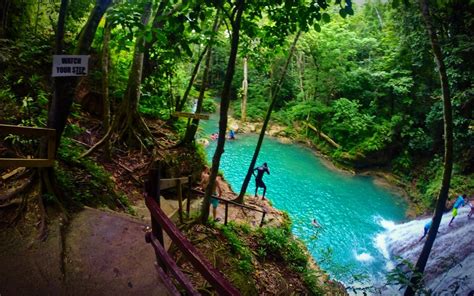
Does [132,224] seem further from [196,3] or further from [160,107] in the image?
[160,107]

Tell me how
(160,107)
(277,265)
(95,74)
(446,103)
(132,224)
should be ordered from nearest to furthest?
1. (132,224)
2. (446,103)
3. (277,265)
4. (95,74)
5. (160,107)

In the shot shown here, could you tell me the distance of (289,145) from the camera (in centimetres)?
2661

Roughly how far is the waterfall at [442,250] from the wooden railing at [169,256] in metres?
8.61

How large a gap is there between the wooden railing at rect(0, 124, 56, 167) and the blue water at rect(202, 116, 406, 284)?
8120 millimetres

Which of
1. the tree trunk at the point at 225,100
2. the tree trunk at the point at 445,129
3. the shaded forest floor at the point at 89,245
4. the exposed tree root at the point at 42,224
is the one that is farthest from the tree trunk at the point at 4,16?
the tree trunk at the point at 445,129

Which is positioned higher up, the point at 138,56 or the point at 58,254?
the point at 138,56

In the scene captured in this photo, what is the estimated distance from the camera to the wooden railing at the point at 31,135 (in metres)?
4.20

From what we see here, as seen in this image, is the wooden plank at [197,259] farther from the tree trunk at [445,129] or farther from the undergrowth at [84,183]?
the tree trunk at [445,129]

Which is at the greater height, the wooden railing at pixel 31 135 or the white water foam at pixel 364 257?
the wooden railing at pixel 31 135

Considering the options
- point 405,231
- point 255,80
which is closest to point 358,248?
point 405,231

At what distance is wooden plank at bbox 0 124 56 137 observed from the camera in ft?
13.6

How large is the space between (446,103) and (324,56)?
20.7 metres

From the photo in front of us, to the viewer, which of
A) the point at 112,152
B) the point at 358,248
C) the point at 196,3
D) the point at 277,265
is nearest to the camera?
the point at 196,3

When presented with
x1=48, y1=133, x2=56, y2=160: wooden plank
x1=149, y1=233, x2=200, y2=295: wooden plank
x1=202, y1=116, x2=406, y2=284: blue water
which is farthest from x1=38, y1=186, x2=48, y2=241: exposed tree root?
x1=202, y1=116, x2=406, y2=284: blue water
